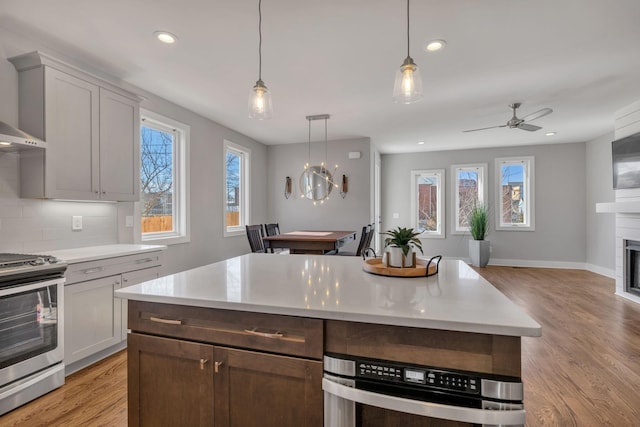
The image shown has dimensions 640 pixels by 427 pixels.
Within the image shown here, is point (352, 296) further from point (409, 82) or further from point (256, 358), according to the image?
point (409, 82)

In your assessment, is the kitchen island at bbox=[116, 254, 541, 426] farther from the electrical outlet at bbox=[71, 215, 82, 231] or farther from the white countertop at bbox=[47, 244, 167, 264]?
the electrical outlet at bbox=[71, 215, 82, 231]

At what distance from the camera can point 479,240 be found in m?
6.52

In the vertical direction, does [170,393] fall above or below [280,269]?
below

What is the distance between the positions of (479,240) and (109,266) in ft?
20.7

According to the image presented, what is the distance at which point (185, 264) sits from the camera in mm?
4059

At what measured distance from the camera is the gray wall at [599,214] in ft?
18.2

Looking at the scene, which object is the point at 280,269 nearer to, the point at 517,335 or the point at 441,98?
the point at 517,335

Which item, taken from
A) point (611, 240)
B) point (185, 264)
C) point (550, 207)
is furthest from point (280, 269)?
point (550, 207)

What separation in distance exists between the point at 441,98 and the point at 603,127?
11.3 ft

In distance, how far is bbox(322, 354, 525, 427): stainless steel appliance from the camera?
2.96 feet

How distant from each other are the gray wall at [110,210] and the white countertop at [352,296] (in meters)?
1.76

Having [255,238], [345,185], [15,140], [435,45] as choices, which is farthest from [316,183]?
[15,140]

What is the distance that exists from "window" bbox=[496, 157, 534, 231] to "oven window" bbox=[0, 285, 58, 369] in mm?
7280


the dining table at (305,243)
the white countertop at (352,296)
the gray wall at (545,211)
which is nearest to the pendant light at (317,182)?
the dining table at (305,243)
